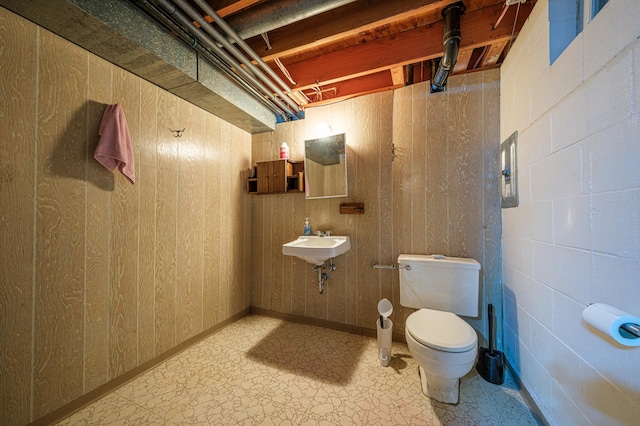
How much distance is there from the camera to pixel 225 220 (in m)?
2.30

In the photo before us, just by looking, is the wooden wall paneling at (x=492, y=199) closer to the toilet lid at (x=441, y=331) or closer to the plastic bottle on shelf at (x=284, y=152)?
the toilet lid at (x=441, y=331)

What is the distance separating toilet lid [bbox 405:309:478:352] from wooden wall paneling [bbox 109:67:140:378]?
187 centimetres

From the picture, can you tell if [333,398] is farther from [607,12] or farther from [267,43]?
[267,43]

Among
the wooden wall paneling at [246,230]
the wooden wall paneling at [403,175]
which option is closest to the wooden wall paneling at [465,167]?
the wooden wall paneling at [403,175]

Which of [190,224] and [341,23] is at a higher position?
[341,23]

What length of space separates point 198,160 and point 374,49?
1.80 m

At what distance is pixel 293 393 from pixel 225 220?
1602mm

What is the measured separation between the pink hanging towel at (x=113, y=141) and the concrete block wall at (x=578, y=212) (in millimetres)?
2321

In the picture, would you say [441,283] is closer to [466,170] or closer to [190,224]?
[466,170]

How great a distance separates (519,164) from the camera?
145 cm

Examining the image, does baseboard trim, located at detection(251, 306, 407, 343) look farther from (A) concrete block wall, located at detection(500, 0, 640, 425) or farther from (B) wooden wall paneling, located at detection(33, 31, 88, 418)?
(B) wooden wall paneling, located at detection(33, 31, 88, 418)

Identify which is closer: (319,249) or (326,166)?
(319,249)

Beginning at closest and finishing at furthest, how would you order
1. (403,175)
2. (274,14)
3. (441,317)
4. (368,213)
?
(274,14) → (441,317) → (403,175) → (368,213)

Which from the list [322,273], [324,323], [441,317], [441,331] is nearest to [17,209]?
[322,273]
